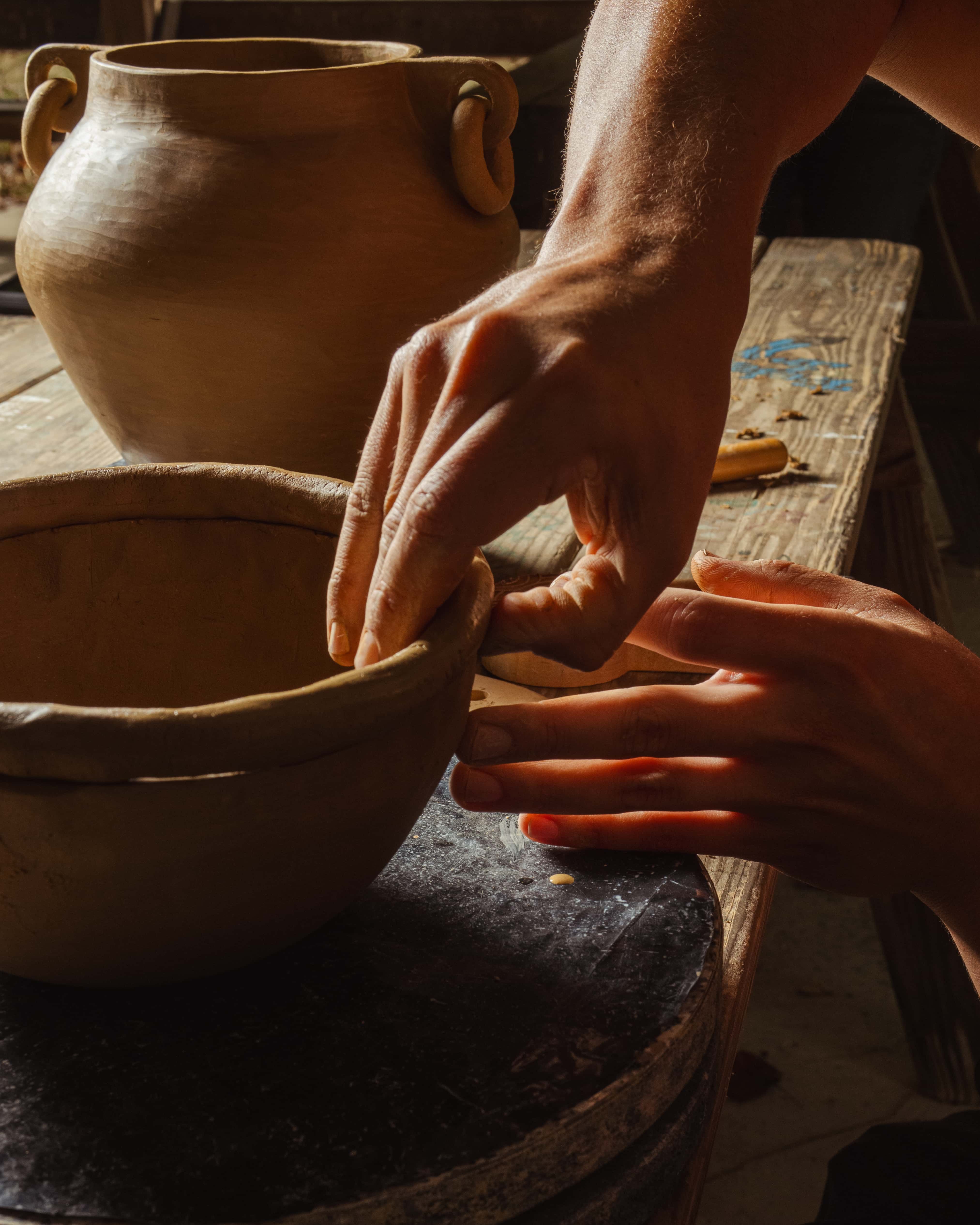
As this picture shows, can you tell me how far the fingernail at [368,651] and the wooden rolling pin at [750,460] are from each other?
73 cm

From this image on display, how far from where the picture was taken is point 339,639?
2.11 ft

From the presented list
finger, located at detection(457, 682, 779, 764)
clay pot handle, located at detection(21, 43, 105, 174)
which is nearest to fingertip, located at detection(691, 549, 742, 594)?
finger, located at detection(457, 682, 779, 764)

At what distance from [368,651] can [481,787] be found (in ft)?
0.41

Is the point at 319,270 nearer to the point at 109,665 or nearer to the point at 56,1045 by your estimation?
the point at 109,665

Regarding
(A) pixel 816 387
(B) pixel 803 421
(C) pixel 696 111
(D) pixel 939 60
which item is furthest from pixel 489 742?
(A) pixel 816 387

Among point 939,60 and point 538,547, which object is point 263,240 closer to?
point 538,547

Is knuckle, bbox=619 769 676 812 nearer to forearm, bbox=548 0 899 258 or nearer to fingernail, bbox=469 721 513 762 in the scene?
fingernail, bbox=469 721 513 762

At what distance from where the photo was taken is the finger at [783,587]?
77 centimetres

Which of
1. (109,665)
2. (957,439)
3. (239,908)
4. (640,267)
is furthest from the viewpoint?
(957,439)

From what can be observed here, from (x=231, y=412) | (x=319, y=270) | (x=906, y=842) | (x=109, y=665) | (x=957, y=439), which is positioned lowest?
(x=957, y=439)

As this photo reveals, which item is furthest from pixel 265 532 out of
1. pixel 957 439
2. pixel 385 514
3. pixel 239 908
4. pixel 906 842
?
pixel 957 439

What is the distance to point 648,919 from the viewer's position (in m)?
0.63

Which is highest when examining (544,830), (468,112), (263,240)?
(468,112)

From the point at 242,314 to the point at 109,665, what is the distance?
1.18 ft
